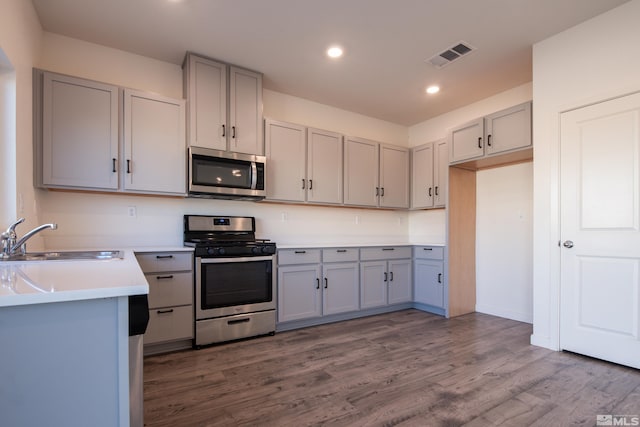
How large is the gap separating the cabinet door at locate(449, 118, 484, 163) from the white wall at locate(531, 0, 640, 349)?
2.11 feet

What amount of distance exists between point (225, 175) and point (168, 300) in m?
1.24

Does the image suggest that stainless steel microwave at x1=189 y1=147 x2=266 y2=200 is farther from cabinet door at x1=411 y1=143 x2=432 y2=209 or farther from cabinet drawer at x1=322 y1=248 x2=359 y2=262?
cabinet door at x1=411 y1=143 x2=432 y2=209

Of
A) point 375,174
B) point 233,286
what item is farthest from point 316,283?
point 375,174

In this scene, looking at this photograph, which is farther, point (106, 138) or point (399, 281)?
point (399, 281)

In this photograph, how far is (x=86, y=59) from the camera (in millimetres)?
3000

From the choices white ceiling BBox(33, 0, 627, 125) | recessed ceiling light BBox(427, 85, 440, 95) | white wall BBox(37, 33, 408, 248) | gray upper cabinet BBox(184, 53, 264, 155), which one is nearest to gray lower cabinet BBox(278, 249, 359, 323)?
white wall BBox(37, 33, 408, 248)

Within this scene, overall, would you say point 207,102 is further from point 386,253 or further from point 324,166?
point 386,253

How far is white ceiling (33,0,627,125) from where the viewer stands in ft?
8.20

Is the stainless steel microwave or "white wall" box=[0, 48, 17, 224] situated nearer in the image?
"white wall" box=[0, 48, 17, 224]

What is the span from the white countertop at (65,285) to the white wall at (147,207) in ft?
5.99

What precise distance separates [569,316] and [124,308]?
326cm

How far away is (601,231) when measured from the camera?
2.62 metres

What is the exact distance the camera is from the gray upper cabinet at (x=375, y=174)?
13.8ft

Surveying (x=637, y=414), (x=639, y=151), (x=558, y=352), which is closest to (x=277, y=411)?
(x=637, y=414)
